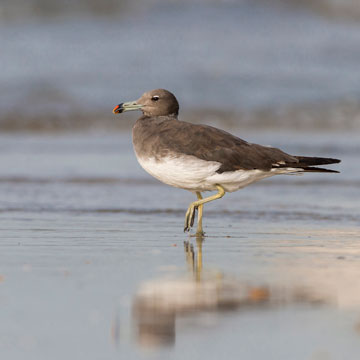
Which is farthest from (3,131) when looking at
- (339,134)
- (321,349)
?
(321,349)

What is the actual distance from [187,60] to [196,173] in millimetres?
14478

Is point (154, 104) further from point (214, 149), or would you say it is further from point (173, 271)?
point (173, 271)

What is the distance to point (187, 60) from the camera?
2038cm

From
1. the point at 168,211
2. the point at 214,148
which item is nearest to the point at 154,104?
the point at 214,148

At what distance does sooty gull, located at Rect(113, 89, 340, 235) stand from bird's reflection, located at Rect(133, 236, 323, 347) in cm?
145

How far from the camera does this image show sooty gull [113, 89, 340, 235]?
614 centimetres

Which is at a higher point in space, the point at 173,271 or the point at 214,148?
the point at 214,148

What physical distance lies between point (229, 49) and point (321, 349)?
60.5 feet

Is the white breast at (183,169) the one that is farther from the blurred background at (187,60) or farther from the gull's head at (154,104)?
the blurred background at (187,60)

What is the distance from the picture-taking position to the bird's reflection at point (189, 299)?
3.68 meters

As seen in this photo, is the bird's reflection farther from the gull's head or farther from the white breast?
the gull's head

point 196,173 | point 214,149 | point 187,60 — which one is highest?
point 187,60

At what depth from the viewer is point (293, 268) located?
492 cm

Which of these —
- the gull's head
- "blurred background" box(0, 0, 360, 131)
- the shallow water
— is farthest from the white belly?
"blurred background" box(0, 0, 360, 131)
